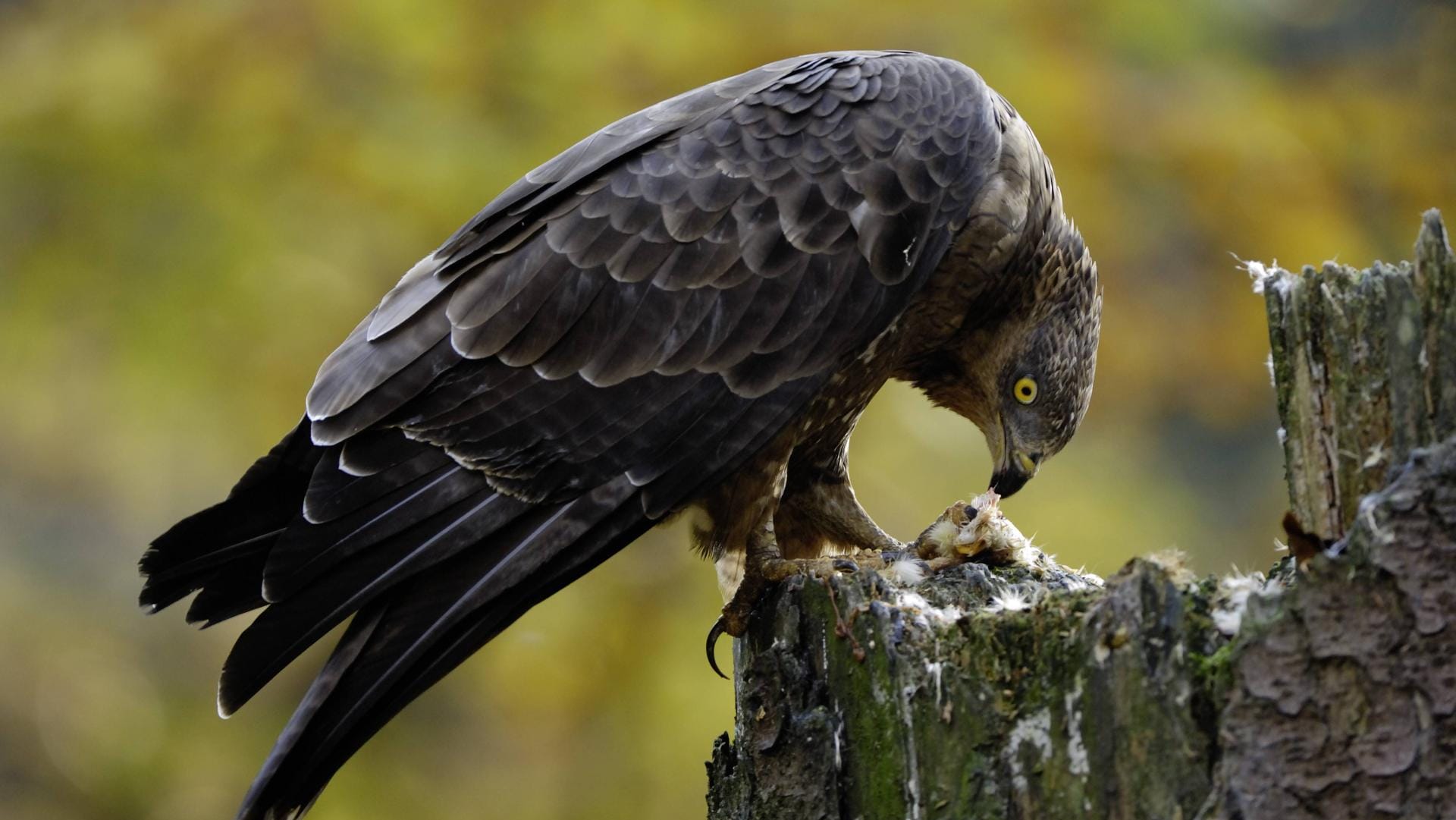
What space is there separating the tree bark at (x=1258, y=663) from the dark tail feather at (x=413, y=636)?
2.49ft

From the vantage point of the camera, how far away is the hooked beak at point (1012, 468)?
424 cm

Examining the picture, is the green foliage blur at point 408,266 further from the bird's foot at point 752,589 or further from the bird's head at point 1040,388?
the bird's foot at point 752,589

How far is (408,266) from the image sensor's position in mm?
6000

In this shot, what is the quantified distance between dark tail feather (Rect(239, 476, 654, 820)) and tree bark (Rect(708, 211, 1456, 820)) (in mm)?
758

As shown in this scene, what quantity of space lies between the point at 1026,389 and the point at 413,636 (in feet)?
7.04

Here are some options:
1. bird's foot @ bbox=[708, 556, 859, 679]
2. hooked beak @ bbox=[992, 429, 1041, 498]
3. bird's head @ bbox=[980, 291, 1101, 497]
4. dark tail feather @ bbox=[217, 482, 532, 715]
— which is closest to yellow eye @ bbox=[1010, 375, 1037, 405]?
bird's head @ bbox=[980, 291, 1101, 497]

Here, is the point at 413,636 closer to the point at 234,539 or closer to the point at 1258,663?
the point at 234,539

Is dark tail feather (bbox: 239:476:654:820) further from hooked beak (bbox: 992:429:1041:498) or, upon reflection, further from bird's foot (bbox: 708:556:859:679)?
hooked beak (bbox: 992:429:1041:498)

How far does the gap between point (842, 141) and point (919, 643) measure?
1.51 m

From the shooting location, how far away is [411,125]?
6219 mm

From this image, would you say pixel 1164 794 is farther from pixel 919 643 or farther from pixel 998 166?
pixel 998 166

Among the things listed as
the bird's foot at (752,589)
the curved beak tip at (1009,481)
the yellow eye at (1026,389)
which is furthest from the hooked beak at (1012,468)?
the bird's foot at (752,589)

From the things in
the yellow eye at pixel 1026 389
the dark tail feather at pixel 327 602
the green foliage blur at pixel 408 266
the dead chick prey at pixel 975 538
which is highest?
the green foliage blur at pixel 408 266

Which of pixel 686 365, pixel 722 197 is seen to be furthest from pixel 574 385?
pixel 722 197
